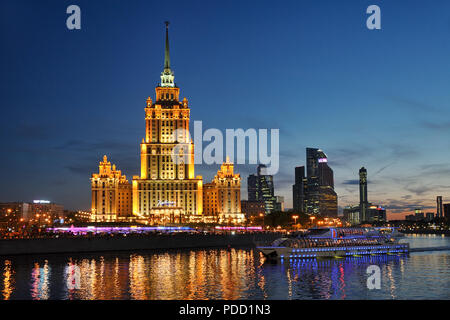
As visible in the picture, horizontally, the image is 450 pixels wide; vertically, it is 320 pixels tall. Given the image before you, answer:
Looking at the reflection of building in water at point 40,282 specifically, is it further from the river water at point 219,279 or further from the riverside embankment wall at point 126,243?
the riverside embankment wall at point 126,243

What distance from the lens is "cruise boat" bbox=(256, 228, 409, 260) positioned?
4072 inches

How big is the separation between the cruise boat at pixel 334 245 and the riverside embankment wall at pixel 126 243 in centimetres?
2087

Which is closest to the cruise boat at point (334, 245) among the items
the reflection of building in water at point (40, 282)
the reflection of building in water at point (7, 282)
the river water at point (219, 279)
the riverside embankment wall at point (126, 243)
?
the river water at point (219, 279)

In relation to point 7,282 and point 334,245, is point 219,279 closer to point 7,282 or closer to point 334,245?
point 7,282

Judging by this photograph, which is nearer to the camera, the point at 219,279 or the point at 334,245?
the point at 219,279

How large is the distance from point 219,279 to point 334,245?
40994mm

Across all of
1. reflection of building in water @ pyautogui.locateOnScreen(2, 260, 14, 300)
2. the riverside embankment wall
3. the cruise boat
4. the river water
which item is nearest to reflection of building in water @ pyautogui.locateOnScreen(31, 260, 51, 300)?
the river water

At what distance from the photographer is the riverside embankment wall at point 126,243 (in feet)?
402

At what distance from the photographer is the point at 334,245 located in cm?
10912

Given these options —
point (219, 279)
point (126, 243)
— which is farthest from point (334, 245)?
point (126, 243)

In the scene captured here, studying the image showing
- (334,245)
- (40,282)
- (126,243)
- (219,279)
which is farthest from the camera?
(126,243)
